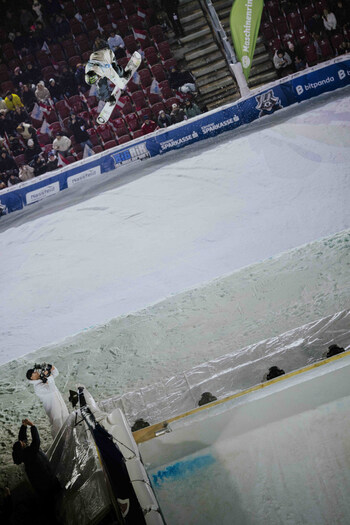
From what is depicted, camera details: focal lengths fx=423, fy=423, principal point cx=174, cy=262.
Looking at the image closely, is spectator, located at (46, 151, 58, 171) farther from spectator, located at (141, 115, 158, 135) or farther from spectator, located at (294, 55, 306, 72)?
spectator, located at (294, 55, 306, 72)

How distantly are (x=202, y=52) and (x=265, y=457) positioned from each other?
10.6 meters

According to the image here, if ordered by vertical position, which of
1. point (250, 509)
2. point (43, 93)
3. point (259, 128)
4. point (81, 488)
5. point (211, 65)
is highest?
point (43, 93)

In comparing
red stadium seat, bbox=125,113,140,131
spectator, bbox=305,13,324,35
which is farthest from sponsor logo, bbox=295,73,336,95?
red stadium seat, bbox=125,113,140,131

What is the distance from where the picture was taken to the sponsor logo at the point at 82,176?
28.4 feet

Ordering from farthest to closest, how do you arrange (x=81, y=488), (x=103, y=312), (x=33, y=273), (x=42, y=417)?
1. (x=33, y=273)
2. (x=103, y=312)
3. (x=42, y=417)
4. (x=81, y=488)

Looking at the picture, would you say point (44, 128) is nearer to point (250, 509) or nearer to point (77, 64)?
point (77, 64)

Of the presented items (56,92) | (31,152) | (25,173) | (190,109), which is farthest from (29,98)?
(190,109)

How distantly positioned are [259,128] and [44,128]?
5.68 meters

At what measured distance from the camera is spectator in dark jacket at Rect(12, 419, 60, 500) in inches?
162

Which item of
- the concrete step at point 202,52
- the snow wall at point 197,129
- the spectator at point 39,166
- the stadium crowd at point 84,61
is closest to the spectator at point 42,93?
the stadium crowd at point 84,61

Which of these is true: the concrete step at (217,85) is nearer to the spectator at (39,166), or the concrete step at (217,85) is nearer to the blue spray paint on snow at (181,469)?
the spectator at (39,166)

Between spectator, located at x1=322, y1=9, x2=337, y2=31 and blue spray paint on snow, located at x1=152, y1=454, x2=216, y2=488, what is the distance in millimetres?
10324

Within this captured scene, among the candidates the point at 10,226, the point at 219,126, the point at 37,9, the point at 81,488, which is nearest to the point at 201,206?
the point at 219,126

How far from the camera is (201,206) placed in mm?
7320
